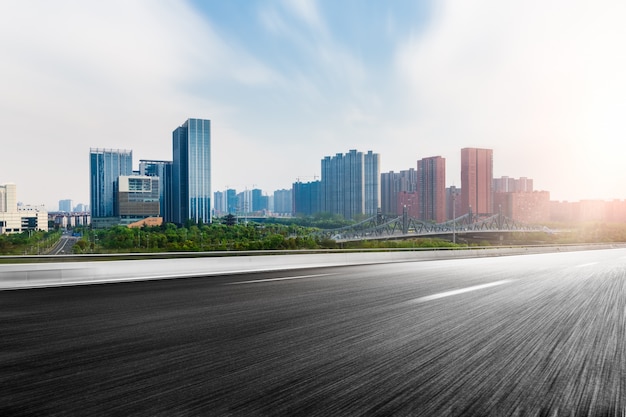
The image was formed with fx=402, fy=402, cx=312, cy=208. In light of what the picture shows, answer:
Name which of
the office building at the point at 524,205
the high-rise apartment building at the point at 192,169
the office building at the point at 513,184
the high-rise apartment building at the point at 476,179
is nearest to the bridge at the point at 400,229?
the high-rise apartment building at the point at 476,179

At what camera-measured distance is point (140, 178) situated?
133 meters

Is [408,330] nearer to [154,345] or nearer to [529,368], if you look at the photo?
[529,368]

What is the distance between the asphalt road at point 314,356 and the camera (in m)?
2.94

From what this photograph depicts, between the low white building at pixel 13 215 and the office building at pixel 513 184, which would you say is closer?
the low white building at pixel 13 215

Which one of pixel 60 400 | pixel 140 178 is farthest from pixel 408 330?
pixel 140 178

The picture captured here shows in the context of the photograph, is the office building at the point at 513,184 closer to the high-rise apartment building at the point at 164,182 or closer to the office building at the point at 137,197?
the high-rise apartment building at the point at 164,182

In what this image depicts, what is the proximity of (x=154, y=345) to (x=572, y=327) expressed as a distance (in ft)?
17.8

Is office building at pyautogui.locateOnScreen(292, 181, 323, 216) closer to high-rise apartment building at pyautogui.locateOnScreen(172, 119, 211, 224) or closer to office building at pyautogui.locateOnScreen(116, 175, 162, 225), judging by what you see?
high-rise apartment building at pyautogui.locateOnScreen(172, 119, 211, 224)

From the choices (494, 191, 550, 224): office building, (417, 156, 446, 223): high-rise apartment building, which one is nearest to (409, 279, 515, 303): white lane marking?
(417, 156, 446, 223): high-rise apartment building

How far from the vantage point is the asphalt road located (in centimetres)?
294

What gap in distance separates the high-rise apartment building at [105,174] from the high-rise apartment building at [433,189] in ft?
325

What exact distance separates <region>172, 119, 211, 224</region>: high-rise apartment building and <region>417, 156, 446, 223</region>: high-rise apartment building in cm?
7279

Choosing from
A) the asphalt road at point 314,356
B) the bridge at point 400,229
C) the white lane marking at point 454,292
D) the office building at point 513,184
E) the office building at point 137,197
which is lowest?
the bridge at point 400,229

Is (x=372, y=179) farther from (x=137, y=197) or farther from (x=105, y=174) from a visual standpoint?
(x=105, y=174)
